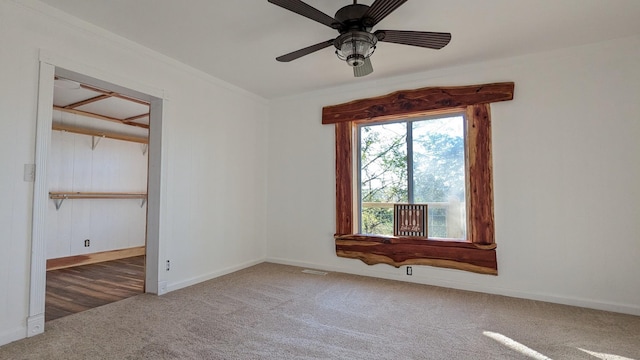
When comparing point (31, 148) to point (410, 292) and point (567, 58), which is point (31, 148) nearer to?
point (410, 292)

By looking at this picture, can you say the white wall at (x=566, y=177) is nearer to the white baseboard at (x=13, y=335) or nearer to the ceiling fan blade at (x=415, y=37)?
the ceiling fan blade at (x=415, y=37)

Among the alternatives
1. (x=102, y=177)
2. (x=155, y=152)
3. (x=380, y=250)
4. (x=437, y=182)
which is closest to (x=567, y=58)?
(x=437, y=182)

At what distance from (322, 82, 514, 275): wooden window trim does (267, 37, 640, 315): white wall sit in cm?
12

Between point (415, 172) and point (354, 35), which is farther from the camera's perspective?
point (415, 172)

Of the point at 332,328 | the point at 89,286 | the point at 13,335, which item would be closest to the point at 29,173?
the point at 13,335

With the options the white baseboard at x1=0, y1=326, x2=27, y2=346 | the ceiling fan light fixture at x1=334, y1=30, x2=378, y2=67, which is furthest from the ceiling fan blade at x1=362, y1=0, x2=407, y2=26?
the white baseboard at x1=0, y1=326, x2=27, y2=346

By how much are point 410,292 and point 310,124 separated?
8.81 ft

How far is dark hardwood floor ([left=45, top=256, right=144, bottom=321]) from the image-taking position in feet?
9.74

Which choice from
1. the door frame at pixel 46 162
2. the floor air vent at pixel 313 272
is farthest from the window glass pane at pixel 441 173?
the door frame at pixel 46 162

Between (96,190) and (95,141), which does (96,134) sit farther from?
(96,190)

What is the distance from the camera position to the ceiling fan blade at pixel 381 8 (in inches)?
74.0

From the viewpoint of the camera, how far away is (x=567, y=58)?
3.14m

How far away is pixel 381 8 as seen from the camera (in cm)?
198

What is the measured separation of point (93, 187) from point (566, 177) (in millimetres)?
6489
